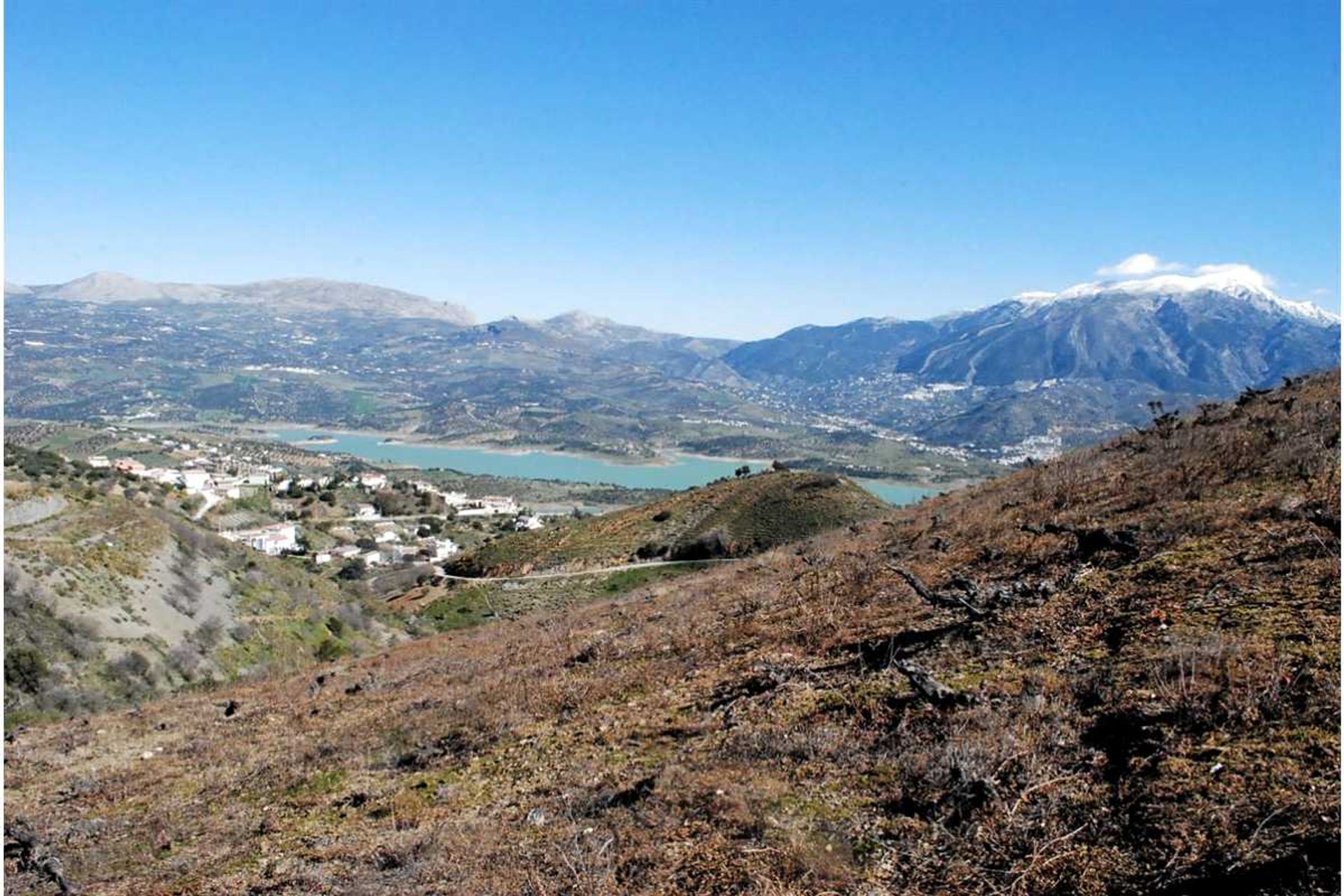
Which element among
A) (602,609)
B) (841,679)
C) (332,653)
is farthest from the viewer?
(332,653)

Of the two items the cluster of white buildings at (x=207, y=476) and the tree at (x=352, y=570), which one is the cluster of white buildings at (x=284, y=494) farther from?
the tree at (x=352, y=570)

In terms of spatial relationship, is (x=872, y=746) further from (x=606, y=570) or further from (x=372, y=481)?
(x=372, y=481)

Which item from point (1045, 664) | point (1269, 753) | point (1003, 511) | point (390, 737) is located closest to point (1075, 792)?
point (1269, 753)

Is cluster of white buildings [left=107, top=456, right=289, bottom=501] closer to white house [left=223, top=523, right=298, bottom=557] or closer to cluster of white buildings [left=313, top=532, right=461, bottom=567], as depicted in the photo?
white house [left=223, top=523, right=298, bottom=557]

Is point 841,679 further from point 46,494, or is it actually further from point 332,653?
point 46,494

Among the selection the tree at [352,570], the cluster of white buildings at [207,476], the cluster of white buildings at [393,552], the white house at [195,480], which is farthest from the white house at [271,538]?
the white house at [195,480]

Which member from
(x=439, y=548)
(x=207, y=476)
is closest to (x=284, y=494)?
(x=207, y=476)

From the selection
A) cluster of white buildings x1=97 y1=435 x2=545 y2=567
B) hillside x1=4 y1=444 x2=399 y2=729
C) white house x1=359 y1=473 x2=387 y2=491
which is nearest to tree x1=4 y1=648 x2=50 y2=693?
hillside x1=4 y1=444 x2=399 y2=729
